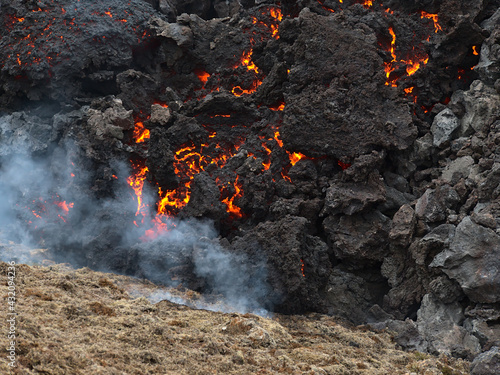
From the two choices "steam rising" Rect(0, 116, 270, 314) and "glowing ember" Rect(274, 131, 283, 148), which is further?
"glowing ember" Rect(274, 131, 283, 148)

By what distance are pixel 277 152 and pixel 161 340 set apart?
27.8 ft

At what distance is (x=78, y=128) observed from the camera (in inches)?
726

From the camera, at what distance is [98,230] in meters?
16.8

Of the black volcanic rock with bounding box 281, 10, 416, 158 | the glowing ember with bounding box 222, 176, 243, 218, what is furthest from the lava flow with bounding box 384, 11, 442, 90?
the glowing ember with bounding box 222, 176, 243, 218

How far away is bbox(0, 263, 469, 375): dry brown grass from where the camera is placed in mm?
8570

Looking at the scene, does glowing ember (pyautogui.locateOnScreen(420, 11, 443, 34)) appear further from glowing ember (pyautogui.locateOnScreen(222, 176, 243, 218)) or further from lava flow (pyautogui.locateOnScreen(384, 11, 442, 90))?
glowing ember (pyautogui.locateOnScreen(222, 176, 243, 218))

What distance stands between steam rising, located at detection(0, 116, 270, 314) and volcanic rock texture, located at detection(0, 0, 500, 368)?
54mm

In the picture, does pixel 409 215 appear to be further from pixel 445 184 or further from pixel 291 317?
pixel 291 317

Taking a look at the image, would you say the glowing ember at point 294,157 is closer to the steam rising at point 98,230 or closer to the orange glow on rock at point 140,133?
the steam rising at point 98,230

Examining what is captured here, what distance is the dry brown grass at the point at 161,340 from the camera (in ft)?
28.1

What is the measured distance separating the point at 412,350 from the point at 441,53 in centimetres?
906

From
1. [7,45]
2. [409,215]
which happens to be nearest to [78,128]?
[7,45]

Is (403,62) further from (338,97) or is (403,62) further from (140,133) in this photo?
(140,133)

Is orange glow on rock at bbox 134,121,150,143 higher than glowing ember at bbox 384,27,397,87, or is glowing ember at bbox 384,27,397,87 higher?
glowing ember at bbox 384,27,397,87
